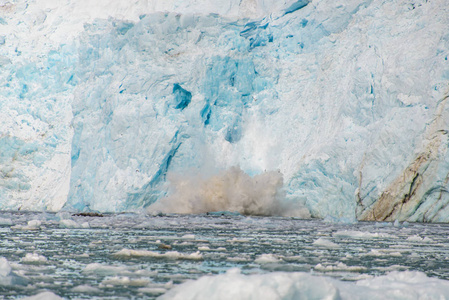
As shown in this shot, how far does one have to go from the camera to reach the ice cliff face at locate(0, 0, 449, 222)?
2184cm

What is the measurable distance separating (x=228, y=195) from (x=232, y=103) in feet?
16.0

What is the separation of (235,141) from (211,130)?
1.51 m

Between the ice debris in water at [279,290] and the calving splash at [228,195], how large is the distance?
21.8 m

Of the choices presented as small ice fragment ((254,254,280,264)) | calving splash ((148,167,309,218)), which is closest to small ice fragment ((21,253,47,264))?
small ice fragment ((254,254,280,264))

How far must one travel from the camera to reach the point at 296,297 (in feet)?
12.0

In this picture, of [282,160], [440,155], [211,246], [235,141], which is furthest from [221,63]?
[211,246]

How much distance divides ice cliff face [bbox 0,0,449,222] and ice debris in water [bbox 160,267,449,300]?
685 inches

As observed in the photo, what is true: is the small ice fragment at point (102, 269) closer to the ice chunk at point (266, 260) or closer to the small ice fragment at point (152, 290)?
the small ice fragment at point (152, 290)

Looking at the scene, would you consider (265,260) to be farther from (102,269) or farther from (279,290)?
(279,290)

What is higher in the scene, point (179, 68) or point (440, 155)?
point (179, 68)

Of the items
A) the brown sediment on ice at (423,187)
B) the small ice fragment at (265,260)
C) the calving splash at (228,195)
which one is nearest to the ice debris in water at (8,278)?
the small ice fragment at (265,260)

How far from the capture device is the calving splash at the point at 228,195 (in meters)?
26.7

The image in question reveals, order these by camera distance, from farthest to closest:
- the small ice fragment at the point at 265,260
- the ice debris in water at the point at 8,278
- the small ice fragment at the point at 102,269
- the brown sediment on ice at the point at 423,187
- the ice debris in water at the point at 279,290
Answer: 1. the brown sediment on ice at the point at 423,187
2. the small ice fragment at the point at 265,260
3. the small ice fragment at the point at 102,269
4. the ice debris in water at the point at 8,278
5. the ice debris in water at the point at 279,290

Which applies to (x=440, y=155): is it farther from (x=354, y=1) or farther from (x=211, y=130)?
(x=211, y=130)
